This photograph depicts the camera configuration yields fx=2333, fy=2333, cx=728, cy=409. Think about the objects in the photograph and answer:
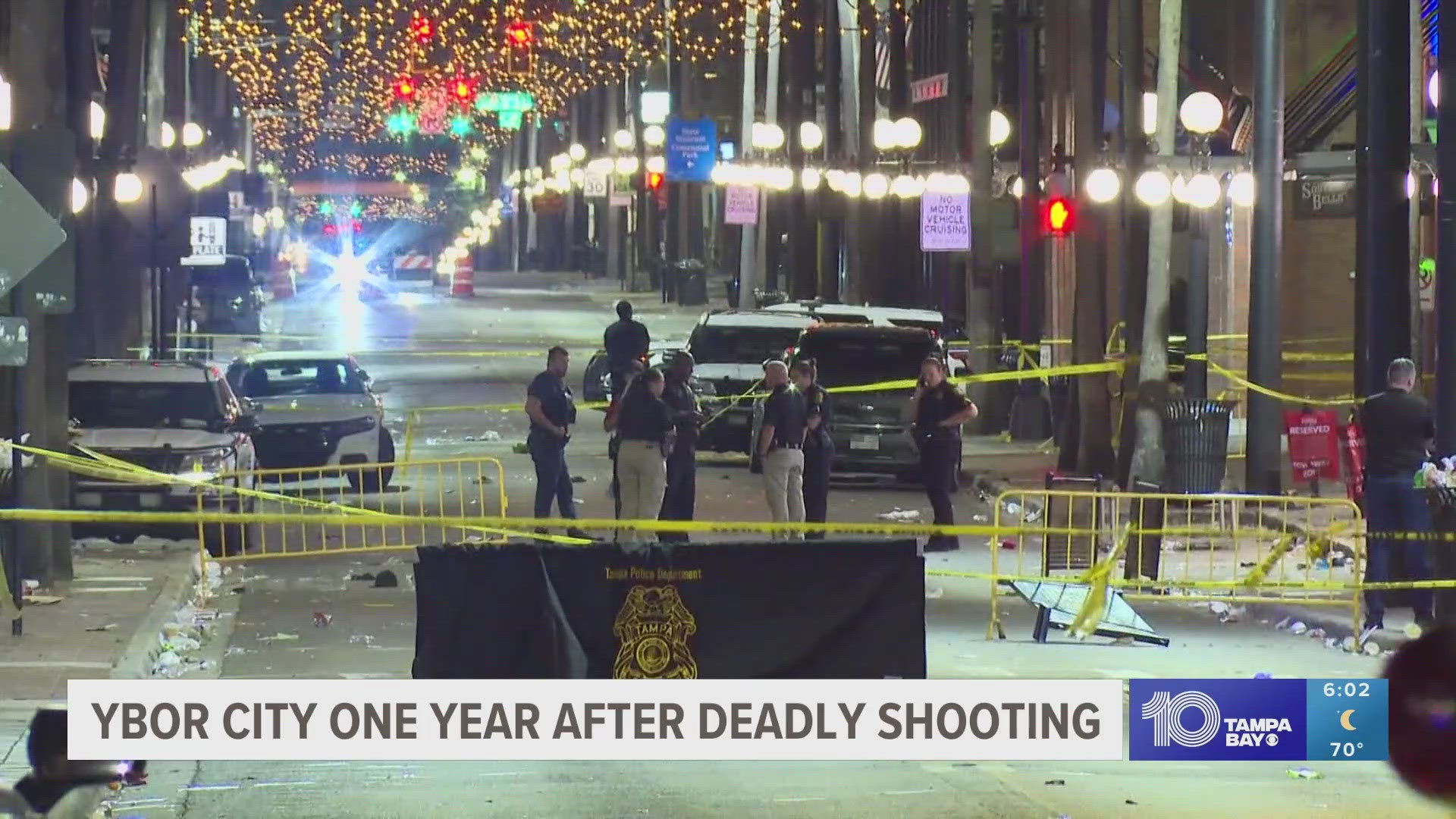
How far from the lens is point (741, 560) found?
37.0ft

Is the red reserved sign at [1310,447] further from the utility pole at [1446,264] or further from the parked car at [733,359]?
the parked car at [733,359]

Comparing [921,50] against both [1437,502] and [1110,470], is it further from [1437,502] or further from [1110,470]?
[1437,502]

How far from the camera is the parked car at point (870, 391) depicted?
2448 cm

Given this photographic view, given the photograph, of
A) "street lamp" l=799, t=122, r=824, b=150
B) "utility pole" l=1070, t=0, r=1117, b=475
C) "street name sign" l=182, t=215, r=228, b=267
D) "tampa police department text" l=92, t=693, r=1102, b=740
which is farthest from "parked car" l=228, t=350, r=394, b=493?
"street name sign" l=182, t=215, r=228, b=267

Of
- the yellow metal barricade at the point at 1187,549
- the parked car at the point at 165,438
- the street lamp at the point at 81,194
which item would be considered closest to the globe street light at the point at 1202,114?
the yellow metal barricade at the point at 1187,549

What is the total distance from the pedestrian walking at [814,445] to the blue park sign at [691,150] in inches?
1611

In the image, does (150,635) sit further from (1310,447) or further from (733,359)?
(733,359)

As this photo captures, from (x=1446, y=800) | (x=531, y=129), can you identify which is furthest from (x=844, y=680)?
(x=531, y=129)

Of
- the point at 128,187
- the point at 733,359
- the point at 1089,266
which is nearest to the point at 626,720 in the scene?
the point at 1089,266

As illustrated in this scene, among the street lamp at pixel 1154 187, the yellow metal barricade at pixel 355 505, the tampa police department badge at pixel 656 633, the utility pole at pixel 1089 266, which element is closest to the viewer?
the tampa police department badge at pixel 656 633

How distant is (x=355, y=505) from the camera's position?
23156mm

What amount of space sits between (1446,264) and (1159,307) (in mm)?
6839

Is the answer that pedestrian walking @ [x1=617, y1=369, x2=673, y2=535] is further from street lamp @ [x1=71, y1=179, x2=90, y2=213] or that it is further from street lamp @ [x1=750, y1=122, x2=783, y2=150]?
street lamp @ [x1=750, y1=122, x2=783, y2=150]

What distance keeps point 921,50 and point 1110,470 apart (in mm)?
23132
